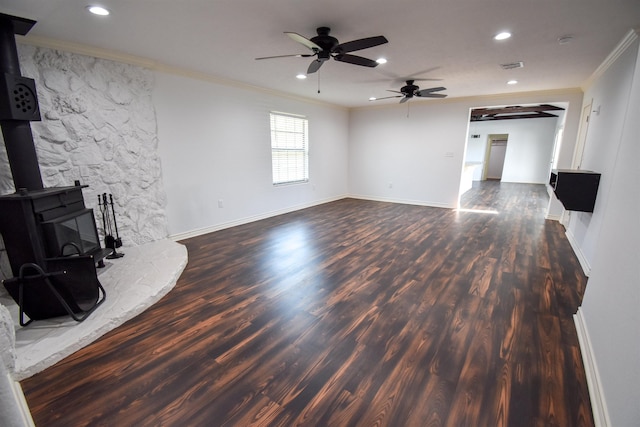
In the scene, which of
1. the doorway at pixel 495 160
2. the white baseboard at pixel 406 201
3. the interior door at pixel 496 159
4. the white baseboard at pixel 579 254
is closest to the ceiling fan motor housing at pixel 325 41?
the white baseboard at pixel 579 254

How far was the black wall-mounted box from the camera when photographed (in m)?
3.30

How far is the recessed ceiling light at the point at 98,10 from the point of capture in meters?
2.32

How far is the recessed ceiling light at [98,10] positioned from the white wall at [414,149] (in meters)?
5.94

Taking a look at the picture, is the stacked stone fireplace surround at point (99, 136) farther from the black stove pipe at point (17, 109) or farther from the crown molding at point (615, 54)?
the crown molding at point (615, 54)

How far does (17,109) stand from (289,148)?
14.1 ft

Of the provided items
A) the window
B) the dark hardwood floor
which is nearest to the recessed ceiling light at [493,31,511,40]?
the dark hardwood floor

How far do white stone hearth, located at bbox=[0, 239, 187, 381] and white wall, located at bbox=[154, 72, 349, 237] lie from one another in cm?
101

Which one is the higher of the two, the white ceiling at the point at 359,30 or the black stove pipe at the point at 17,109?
the white ceiling at the point at 359,30

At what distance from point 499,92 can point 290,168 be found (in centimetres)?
456

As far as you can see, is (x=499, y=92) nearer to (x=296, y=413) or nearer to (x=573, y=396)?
(x=573, y=396)

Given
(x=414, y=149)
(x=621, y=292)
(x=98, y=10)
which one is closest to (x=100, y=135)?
(x=98, y=10)

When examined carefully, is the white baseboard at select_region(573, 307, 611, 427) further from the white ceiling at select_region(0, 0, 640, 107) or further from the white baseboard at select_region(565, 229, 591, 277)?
the white ceiling at select_region(0, 0, 640, 107)

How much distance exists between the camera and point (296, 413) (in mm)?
1514

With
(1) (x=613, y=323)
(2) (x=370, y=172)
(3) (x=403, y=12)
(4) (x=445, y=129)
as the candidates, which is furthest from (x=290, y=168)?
(1) (x=613, y=323)
